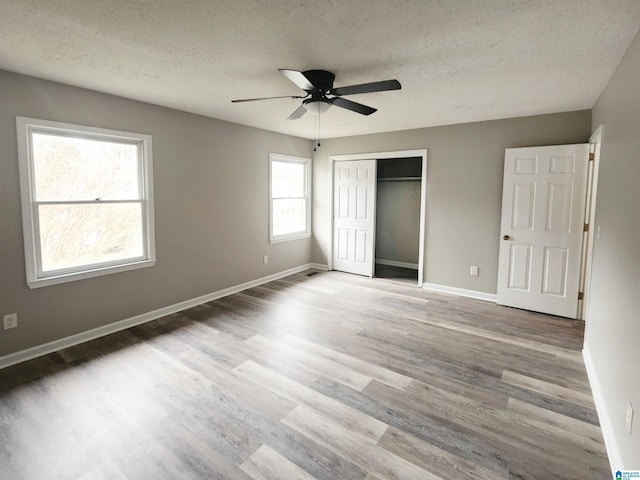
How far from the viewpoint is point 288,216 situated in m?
5.91

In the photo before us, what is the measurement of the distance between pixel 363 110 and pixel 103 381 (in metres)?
3.10

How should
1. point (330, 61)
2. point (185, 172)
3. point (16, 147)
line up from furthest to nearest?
point (185, 172) → point (16, 147) → point (330, 61)

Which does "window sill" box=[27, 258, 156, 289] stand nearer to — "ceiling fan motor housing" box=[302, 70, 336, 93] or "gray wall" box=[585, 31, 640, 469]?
"ceiling fan motor housing" box=[302, 70, 336, 93]

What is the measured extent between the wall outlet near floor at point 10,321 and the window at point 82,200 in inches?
12.5

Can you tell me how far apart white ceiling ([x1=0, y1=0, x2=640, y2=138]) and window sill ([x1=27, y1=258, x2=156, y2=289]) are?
1764 millimetres

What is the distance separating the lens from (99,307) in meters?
3.38

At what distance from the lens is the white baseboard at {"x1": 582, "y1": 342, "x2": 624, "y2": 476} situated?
5.82ft

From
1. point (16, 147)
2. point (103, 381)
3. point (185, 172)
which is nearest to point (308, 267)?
point (185, 172)

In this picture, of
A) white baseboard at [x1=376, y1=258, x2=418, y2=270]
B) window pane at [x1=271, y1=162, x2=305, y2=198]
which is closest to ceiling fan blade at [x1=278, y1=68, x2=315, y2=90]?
window pane at [x1=271, y1=162, x2=305, y2=198]

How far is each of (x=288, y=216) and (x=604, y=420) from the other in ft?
15.7

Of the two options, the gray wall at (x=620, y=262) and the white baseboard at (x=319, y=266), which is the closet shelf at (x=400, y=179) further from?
the gray wall at (x=620, y=262)

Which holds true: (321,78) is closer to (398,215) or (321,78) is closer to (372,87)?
(372,87)

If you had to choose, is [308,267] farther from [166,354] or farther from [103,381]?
[103,381]

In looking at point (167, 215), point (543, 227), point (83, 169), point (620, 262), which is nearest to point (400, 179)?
point (543, 227)
